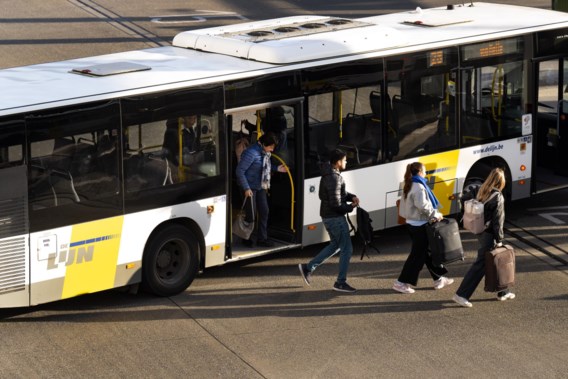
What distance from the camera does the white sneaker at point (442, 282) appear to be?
45.9 ft

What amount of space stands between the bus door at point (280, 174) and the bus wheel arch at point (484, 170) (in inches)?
105

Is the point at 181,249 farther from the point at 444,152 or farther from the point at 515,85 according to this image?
the point at 515,85

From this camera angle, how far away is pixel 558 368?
38.1 feet

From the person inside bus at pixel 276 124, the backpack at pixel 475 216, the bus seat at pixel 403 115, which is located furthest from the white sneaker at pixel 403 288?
the bus seat at pixel 403 115

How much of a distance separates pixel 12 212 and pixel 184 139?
2205mm

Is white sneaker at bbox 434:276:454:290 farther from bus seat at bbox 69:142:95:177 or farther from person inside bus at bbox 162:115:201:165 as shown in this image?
bus seat at bbox 69:142:95:177

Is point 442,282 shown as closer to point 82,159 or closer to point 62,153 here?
point 82,159

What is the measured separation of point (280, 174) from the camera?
14.7 metres

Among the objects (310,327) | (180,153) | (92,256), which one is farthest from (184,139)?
(310,327)

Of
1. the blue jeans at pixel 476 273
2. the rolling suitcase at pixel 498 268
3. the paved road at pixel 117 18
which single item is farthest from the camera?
the paved road at pixel 117 18

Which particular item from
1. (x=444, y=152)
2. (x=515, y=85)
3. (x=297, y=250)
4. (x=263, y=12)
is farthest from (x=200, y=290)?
(x=263, y=12)

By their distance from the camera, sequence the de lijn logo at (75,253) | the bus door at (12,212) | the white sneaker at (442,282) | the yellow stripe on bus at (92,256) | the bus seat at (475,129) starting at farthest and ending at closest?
the bus seat at (475,129)
the white sneaker at (442,282)
the yellow stripe on bus at (92,256)
the de lijn logo at (75,253)
the bus door at (12,212)

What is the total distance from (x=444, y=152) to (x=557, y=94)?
210 cm

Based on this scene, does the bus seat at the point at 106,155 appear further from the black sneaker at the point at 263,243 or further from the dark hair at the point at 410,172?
the dark hair at the point at 410,172
